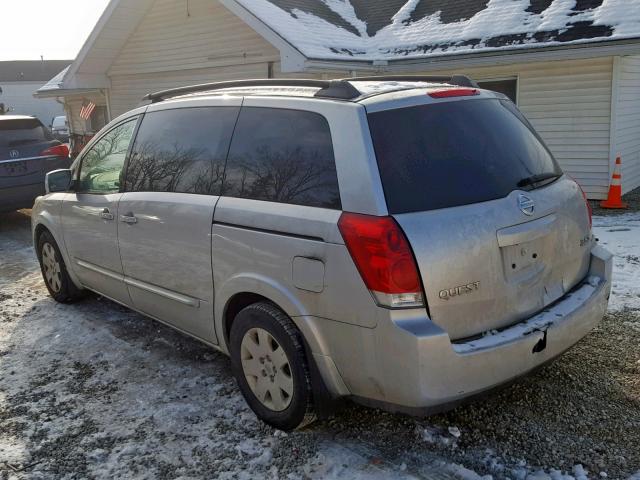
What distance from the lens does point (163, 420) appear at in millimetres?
3422

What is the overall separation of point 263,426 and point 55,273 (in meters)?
3.12

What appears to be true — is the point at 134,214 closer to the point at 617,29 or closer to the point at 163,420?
the point at 163,420

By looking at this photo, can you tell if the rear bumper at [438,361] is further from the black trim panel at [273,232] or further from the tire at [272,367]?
the black trim panel at [273,232]

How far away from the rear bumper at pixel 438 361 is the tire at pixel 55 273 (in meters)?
3.44

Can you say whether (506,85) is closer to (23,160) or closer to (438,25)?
(438,25)

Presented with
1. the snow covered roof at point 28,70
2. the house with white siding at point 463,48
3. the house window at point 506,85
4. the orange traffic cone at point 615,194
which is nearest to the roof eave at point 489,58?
the house with white siding at point 463,48

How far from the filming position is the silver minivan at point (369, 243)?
261cm

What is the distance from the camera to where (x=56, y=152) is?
30.6 ft

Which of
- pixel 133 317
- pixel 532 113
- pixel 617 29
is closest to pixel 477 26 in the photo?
pixel 532 113

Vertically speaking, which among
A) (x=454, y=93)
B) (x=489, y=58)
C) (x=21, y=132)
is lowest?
(x=21, y=132)

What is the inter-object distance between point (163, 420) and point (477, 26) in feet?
31.1

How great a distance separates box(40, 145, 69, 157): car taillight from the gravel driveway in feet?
18.3

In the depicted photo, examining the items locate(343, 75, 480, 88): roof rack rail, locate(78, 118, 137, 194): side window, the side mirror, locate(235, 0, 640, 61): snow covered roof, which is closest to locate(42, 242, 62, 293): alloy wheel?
the side mirror

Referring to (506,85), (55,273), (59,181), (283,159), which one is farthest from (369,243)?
(506,85)
